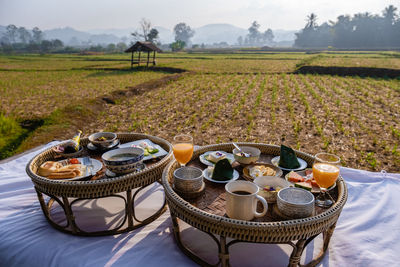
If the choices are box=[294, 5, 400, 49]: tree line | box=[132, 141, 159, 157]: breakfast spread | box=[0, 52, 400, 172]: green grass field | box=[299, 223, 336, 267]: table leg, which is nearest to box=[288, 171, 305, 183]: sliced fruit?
box=[299, 223, 336, 267]: table leg

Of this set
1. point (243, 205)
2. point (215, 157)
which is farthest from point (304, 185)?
point (215, 157)

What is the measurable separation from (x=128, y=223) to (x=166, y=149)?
1.00 metres

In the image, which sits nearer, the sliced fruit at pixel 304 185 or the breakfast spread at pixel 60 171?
the sliced fruit at pixel 304 185

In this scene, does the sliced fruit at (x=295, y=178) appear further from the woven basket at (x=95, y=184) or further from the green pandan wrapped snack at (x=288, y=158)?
the woven basket at (x=95, y=184)

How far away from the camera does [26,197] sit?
3324 mm

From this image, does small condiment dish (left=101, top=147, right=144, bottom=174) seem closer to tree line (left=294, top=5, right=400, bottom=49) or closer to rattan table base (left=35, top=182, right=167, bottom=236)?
rattan table base (left=35, top=182, right=167, bottom=236)

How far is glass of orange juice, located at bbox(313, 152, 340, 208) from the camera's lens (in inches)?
83.0

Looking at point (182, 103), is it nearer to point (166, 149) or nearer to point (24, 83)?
point (166, 149)

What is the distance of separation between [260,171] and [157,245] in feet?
4.26

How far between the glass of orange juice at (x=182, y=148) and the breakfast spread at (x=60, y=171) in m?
1.01

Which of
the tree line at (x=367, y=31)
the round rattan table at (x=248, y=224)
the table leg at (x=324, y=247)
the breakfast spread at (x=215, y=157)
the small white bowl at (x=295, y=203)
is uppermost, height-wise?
the tree line at (x=367, y=31)

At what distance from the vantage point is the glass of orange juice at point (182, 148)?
8.27 feet

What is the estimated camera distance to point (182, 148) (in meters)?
2.52

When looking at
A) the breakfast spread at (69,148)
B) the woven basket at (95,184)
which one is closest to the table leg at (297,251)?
the woven basket at (95,184)
